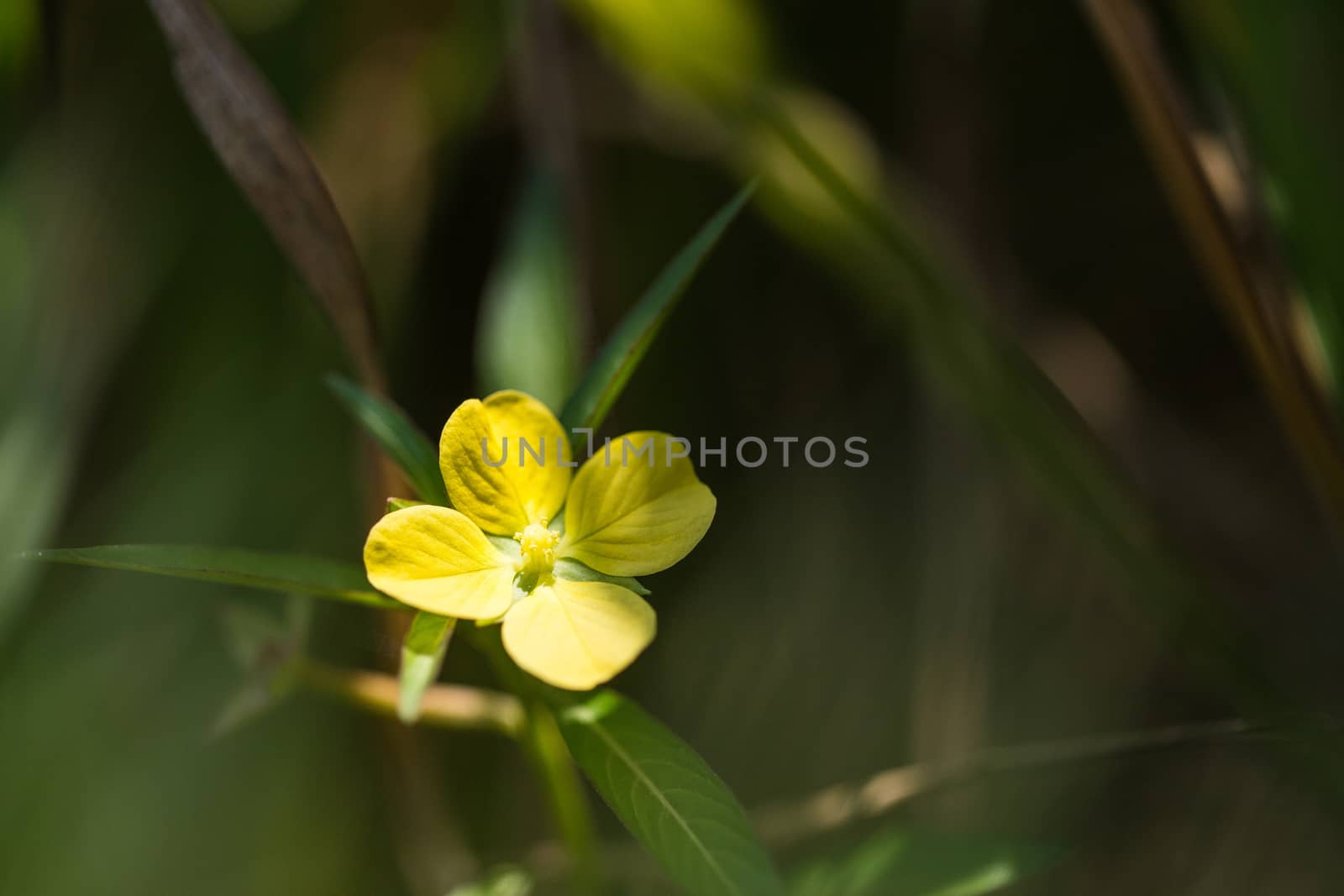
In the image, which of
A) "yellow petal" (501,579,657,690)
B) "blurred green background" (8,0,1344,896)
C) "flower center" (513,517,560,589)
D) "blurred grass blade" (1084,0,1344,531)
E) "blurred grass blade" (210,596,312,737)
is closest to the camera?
"yellow petal" (501,579,657,690)

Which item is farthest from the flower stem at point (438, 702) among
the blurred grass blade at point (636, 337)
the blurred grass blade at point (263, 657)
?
the blurred grass blade at point (636, 337)

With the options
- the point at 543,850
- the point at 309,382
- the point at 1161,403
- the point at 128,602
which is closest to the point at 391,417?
the point at 543,850

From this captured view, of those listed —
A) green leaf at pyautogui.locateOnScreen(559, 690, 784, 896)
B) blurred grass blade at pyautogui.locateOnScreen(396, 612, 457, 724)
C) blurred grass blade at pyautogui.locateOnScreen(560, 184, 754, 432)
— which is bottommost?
green leaf at pyautogui.locateOnScreen(559, 690, 784, 896)

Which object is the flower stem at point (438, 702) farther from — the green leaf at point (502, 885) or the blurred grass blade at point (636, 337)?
the blurred grass blade at point (636, 337)

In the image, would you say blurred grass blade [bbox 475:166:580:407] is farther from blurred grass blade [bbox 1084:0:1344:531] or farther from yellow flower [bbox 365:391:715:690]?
blurred grass blade [bbox 1084:0:1344:531]

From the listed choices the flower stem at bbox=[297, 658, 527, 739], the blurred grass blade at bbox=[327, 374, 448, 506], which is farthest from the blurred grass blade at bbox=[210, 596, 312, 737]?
the blurred grass blade at bbox=[327, 374, 448, 506]

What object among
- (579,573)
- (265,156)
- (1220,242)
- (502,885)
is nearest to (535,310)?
(265,156)

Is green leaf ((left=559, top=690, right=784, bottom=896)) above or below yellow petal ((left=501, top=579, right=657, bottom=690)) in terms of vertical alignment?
below

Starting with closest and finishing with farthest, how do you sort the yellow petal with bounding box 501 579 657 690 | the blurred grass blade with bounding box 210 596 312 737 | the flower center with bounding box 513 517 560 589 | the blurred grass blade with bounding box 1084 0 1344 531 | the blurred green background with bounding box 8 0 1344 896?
1. the yellow petal with bounding box 501 579 657 690
2. the flower center with bounding box 513 517 560 589
3. the blurred grass blade with bounding box 210 596 312 737
4. the blurred grass blade with bounding box 1084 0 1344 531
5. the blurred green background with bounding box 8 0 1344 896
